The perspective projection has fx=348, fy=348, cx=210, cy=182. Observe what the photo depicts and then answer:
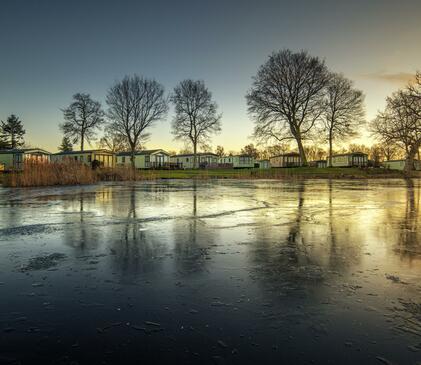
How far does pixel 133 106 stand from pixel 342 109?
3058cm

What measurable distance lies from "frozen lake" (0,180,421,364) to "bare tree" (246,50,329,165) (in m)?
38.7

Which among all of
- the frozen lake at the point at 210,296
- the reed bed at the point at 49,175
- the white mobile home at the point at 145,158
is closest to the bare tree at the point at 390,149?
the reed bed at the point at 49,175

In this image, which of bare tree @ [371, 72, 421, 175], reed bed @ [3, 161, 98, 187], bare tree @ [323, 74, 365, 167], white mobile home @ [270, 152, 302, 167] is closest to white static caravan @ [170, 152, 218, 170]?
white mobile home @ [270, 152, 302, 167]

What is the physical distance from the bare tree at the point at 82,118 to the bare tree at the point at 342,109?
38.2 m

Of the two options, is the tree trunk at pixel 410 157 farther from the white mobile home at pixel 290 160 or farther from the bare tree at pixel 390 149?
the white mobile home at pixel 290 160

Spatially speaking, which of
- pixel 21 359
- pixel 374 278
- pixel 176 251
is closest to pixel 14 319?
pixel 21 359

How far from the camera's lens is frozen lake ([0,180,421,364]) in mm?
2348

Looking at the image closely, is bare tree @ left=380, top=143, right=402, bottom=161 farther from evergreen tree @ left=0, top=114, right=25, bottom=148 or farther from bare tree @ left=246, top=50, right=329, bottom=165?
evergreen tree @ left=0, top=114, right=25, bottom=148

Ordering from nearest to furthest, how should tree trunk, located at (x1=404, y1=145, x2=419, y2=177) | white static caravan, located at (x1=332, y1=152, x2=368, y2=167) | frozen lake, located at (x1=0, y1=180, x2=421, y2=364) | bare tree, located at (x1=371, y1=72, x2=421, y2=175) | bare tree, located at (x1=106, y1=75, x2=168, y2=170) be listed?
frozen lake, located at (x1=0, y1=180, x2=421, y2=364) < bare tree, located at (x1=371, y1=72, x2=421, y2=175) < tree trunk, located at (x1=404, y1=145, x2=419, y2=177) < bare tree, located at (x1=106, y1=75, x2=168, y2=170) < white static caravan, located at (x1=332, y1=152, x2=368, y2=167)

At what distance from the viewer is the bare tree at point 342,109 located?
46312 mm

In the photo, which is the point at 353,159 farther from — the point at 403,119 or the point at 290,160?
the point at 403,119

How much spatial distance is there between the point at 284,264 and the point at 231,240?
4.93 ft

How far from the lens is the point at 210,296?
3266 mm

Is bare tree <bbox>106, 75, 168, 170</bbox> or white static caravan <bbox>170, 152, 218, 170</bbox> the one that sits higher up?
bare tree <bbox>106, 75, 168, 170</bbox>
